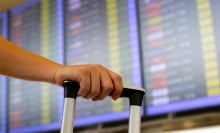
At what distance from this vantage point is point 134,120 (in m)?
0.78

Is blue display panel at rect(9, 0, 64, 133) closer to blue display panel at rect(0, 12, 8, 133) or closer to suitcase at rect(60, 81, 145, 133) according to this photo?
blue display panel at rect(0, 12, 8, 133)

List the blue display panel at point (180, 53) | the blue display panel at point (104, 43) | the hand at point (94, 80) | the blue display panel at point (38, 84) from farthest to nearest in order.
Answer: the blue display panel at point (38, 84) → the blue display panel at point (104, 43) → the blue display panel at point (180, 53) → the hand at point (94, 80)

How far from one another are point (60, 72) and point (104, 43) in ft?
3.37

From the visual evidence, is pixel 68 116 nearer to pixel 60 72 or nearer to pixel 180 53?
pixel 60 72

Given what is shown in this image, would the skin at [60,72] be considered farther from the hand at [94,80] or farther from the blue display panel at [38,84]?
the blue display panel at [38,84]

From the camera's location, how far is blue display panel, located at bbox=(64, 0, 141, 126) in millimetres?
1695

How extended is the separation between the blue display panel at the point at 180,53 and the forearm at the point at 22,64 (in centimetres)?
77

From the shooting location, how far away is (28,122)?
1.96 m

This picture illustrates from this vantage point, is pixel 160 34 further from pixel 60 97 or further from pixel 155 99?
pixel 60 97

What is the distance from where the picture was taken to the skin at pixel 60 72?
732 mm

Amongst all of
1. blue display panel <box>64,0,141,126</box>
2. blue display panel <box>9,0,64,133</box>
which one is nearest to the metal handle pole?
blue display panel <box>64,0,141,126</box>

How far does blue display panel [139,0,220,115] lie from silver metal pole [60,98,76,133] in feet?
2.61

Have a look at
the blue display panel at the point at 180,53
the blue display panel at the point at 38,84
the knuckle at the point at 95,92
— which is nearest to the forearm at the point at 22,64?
the knuckle at the point at 95,92

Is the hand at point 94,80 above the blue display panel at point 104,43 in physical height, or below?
below
